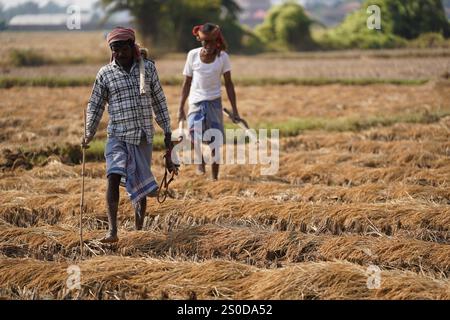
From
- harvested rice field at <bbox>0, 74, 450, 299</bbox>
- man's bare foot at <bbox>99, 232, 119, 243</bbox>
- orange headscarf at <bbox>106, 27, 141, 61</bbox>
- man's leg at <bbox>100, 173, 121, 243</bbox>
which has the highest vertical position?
orange headscarf at <bbox>106, 27, 141, 61</bbox>

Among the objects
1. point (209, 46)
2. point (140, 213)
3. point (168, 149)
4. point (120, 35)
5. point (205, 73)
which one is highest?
point (120, 35)

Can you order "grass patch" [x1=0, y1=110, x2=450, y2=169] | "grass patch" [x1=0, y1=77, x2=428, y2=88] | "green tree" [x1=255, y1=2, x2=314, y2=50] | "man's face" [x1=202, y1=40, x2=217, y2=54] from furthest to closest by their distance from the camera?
1. "green tree" [x1=255, y1=2, x2=314, y2=50]
2. "grass patch" [x1=0, y1=77, x2=428, y2=88]
3. "grass patch" [x1=0, y1=110, x2=450, y2=169]
4. "man's face" [x1=202, y1=40, x2=217, y2=54]

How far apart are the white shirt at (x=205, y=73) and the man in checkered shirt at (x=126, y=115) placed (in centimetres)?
160

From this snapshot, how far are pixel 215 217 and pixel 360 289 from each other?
168cm

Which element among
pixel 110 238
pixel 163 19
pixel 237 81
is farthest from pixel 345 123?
pixel 163 19

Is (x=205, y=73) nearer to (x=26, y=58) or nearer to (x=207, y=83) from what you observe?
(x=207, y=83)

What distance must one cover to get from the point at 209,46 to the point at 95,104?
1.82m

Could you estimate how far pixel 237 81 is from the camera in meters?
16.9

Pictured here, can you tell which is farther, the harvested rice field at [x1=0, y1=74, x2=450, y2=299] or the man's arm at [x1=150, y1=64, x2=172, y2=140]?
the man's arm at [x1=150, y1=64, x2=172, y2=140]

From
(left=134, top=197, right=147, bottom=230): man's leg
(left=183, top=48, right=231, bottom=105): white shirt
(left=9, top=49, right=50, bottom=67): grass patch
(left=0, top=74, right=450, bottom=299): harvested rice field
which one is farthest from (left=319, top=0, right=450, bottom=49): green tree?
(left=134, top=197, right=147, bottom=230): man's leg

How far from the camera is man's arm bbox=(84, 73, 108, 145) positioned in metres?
4.48

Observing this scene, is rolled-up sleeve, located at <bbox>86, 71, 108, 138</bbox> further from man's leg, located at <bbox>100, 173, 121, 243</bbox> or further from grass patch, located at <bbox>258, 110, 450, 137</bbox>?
grass patch, located at <bbox>258, 110, 450, 137</bbox>

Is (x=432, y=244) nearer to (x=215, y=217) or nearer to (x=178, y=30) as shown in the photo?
(x=215, y=217)

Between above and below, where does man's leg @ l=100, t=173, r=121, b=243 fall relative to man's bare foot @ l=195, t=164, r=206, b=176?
above
